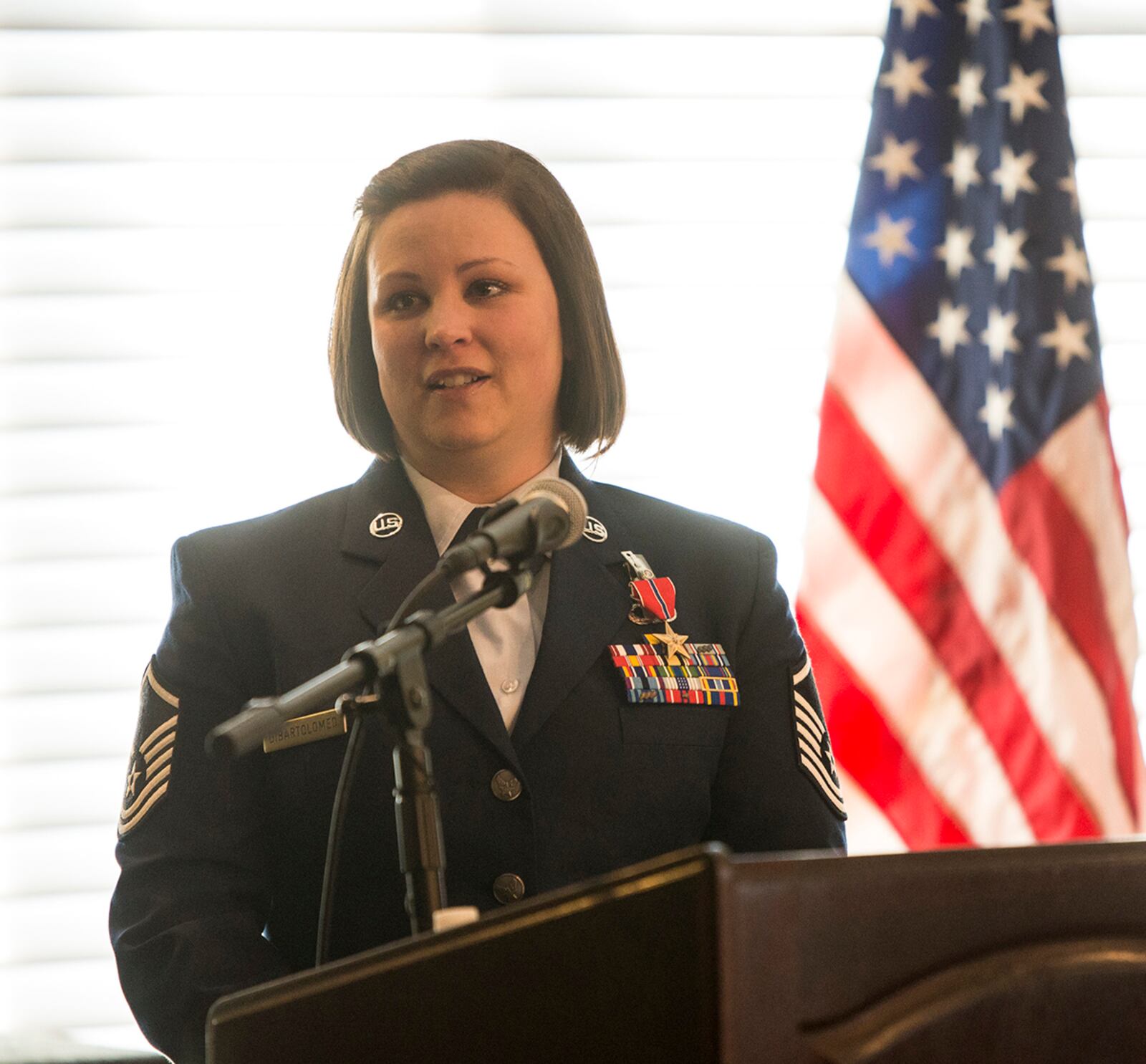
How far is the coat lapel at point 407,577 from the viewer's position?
1.62 metres

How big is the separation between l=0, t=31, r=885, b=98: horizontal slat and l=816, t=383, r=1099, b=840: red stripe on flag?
674mm

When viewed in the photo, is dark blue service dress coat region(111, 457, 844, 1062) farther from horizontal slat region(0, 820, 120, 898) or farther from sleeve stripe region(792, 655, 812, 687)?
horizontal slat region(0, 820, 120, 898)

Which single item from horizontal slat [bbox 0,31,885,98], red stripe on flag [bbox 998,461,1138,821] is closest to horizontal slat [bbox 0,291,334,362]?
horizontal slat [bbox 0,31,885,98]

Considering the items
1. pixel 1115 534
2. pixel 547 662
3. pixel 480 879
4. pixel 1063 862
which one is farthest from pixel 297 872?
pixel 1115 534

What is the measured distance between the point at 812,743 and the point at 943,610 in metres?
0.91

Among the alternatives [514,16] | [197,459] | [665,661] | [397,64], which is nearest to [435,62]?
[397,64]

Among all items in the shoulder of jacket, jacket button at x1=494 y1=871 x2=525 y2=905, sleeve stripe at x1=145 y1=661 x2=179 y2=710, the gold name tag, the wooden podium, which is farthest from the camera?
the shoulder of jacket

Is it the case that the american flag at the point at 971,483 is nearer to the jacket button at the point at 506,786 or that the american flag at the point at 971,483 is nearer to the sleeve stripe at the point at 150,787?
the jacket button at the point at 506,786

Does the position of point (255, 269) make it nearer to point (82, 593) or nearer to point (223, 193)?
point (223, 193)

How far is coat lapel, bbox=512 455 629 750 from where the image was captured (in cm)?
166

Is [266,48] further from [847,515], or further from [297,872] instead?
[297,872]

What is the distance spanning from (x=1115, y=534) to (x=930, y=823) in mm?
646

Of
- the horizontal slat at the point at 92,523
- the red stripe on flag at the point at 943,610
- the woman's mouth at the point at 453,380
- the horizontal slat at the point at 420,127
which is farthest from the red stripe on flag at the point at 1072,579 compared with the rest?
the horizontal slat at the point at 92,523

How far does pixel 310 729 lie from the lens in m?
1.36
